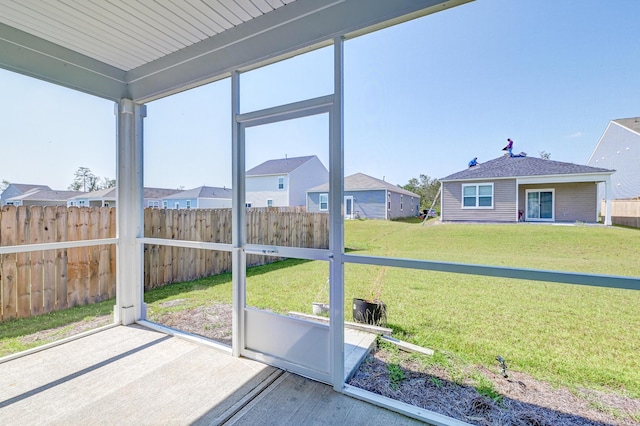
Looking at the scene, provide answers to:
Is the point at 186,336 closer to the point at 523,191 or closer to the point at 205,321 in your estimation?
the point at 205,321

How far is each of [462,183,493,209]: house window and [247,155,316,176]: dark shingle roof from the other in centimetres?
116

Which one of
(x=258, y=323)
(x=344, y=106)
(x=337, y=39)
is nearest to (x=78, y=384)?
(x=258, y=323)

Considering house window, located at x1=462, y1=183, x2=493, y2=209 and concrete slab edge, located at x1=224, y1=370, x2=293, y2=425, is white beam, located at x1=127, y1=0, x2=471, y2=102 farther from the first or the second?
concrete slab edge, located at x1=224, y1=370, x2=293, y2=425

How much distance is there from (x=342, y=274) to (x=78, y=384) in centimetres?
217

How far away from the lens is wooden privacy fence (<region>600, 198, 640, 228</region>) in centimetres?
171

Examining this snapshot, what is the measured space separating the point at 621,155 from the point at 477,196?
0.75 m

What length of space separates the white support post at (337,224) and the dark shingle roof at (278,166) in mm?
288

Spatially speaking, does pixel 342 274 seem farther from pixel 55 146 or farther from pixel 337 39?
pixel 55 146

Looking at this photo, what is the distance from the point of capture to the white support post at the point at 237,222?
270cm

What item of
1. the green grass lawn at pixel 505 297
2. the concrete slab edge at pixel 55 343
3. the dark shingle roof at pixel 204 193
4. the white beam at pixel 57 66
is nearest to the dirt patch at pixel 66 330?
the concrete slab edge at pixel 55 343

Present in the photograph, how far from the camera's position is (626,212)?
173 cm

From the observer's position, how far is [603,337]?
2.16 meters

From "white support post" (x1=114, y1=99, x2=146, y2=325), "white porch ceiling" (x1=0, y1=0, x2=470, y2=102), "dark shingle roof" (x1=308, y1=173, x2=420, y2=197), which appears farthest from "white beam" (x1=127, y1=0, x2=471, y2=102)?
"dark shingle roof" (x1=308, y1=173, x2=420, y2=197)

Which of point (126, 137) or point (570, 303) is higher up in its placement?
point (126, 137)
